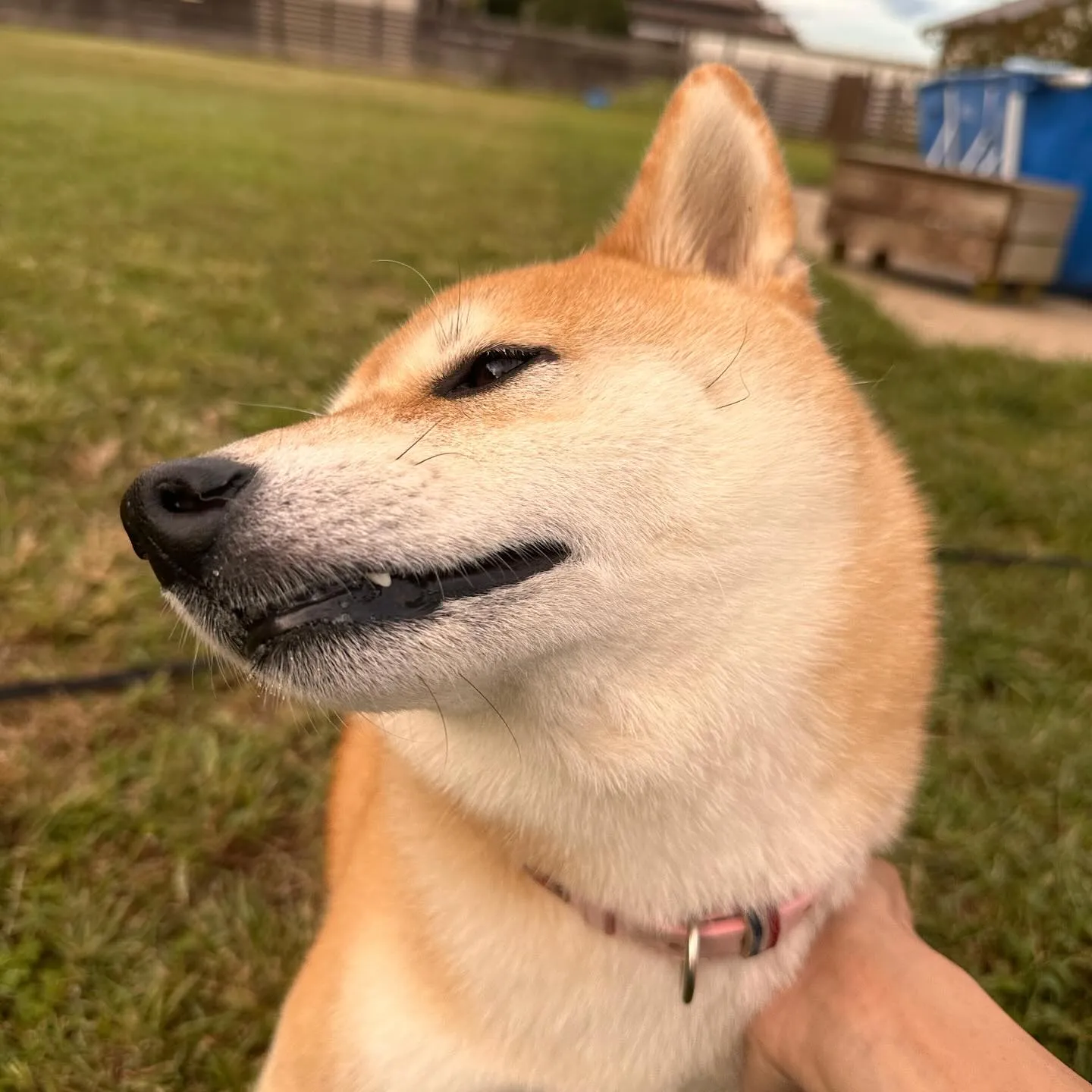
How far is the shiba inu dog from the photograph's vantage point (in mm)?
1092

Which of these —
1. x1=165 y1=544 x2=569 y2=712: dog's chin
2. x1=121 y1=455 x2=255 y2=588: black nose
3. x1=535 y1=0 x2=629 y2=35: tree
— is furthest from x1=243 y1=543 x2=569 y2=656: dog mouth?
x1=535 y1=0 x2=629 y2=35: tree

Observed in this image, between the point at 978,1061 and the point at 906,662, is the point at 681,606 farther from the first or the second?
the point at 978,1061

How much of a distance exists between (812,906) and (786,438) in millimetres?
734

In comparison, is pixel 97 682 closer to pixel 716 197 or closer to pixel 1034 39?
pixel 716 197

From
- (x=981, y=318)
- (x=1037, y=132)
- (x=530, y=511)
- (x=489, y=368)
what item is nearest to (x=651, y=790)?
(x=530, y=511)

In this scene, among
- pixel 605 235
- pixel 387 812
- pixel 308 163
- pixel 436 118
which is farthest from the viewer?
pixel 436 118

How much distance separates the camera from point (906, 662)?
4.53ft

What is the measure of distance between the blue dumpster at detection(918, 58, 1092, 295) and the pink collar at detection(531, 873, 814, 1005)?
8036 mm

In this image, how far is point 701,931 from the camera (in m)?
1.28

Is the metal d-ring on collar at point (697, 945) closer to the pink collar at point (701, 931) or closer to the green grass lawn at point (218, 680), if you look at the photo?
the pink collar at point (701, 931)

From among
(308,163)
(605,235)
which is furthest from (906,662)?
(308,163)

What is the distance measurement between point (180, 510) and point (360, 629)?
0.26 metres

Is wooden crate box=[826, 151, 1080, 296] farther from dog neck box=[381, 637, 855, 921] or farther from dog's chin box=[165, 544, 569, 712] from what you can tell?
dog's chin box=[165, 544, 569, 712]

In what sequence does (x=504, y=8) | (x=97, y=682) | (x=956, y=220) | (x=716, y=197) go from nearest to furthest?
(x=716, y=197) → (x=97, y=682) → (x=956, y=220) → (x=504, y=8)
